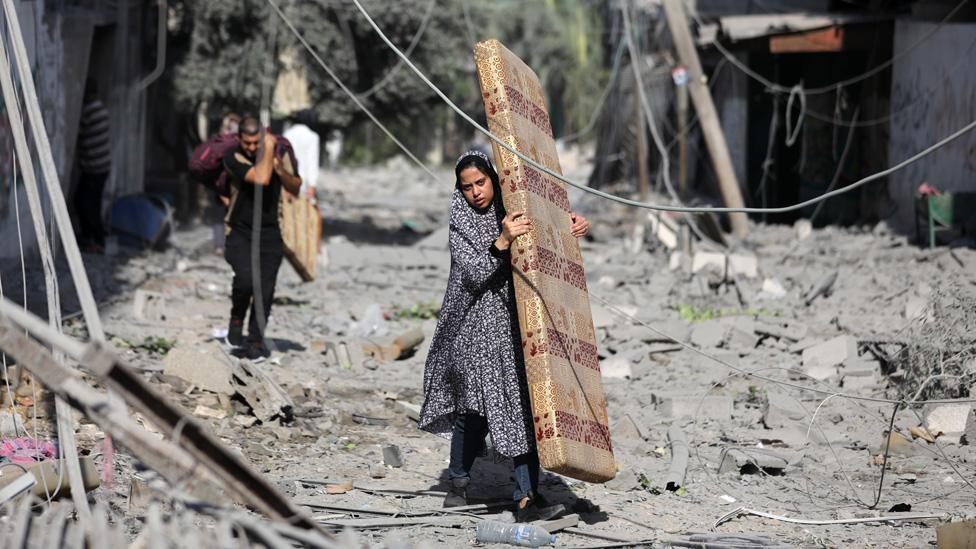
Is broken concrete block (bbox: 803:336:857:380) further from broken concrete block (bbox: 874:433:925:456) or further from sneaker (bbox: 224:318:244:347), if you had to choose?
sneaker (bbox: 224:318:244:347)

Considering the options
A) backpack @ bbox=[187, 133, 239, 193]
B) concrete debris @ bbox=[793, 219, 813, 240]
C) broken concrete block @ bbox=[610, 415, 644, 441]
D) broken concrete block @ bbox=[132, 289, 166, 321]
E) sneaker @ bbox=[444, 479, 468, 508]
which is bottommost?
broken concrete block @ bbox=[610, 415, 644, 441]

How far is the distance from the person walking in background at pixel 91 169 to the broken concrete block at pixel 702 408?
25.1ft

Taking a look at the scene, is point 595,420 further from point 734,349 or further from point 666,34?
point 666,34

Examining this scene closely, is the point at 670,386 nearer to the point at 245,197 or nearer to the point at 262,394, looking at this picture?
the point at 262,394

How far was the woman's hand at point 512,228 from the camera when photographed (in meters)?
4.81

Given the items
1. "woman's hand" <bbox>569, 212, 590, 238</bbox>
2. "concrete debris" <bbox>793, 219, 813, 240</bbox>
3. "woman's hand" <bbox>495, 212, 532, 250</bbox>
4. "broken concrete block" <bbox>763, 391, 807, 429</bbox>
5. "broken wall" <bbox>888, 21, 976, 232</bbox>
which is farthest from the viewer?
"concrete debris" <bbox>793, 219, 813, 240</bbox>

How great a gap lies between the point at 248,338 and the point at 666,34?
45.4ft

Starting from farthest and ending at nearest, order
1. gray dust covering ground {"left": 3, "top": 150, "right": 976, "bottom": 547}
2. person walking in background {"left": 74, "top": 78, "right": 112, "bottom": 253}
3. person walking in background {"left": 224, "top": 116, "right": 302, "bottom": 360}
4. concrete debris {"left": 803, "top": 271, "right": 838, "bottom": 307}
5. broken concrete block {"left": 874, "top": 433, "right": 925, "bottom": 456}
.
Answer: person walking in background {"left": 74, "top": 78, "right": 112, "bottom": 253}
concrete debris {"left": 803, "top": 271, "right": 838, "bottom": 307}
person walking in background {"left": 224, "top": 116, "right": 302, "bottom": 360}
broken concrete block {"left": 874, "top": 433, "right": 925, "bottom": 456}
gray dust covering ground {"left": 3, "top": 150, "right": 976, "bottom": 547}

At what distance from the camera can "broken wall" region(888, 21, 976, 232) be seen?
13.4 m

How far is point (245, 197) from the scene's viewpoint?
25.8 ft

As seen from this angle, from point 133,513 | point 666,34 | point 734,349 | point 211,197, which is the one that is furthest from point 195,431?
point 666,34

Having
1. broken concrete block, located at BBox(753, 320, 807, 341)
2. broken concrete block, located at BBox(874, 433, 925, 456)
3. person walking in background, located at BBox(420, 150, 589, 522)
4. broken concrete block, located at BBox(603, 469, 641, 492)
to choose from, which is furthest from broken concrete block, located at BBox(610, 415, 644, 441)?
broken concrete block, located at BBox(753, 320, 807, 341)

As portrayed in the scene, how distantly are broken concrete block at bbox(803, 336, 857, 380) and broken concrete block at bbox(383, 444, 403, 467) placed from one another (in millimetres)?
3169

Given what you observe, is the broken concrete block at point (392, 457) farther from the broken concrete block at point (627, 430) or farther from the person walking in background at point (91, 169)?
the person walking in background at point (91, 169)
